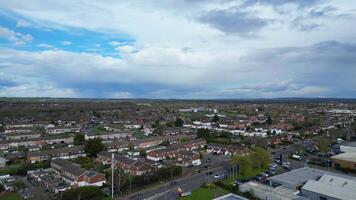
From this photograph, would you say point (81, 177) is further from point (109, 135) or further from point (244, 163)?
point (109, 135)

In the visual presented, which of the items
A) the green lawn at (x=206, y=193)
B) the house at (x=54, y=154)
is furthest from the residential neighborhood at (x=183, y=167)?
the green lawn at (x=206, y=193)

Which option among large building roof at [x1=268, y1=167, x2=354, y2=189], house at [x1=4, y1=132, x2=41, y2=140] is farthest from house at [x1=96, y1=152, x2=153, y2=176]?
Result: house at [x1=4, y1=132, x2=41, y2=140]

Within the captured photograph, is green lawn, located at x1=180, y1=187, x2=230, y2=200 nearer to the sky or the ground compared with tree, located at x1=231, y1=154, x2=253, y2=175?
nearer to the ground

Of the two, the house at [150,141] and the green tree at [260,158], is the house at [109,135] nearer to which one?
the house at [150,141]

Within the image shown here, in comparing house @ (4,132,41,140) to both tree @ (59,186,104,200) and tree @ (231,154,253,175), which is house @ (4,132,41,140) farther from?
tree @ (231,154,253,175)

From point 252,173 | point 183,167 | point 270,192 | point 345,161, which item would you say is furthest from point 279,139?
point 270,192

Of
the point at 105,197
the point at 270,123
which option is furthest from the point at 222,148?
the point at 270,123

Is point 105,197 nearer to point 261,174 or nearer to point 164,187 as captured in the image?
point 164,187
